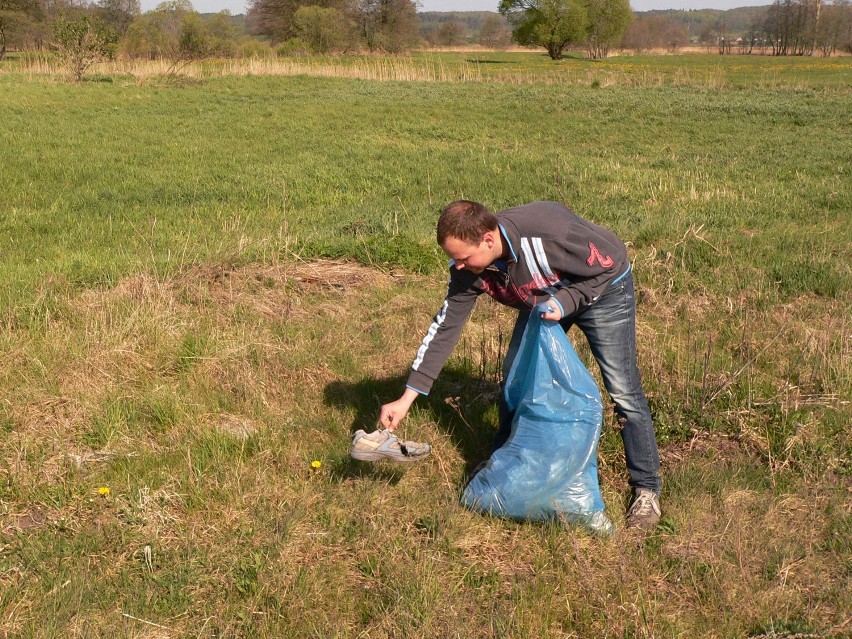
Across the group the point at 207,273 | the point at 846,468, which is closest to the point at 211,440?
the point at 207,273

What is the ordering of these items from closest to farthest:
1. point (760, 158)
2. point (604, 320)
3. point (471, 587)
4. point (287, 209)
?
point (471, 587)
point (604, 320)
point (287, 209)
point (760, 158)

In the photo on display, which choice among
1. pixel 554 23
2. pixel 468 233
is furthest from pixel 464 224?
pixel 554 23

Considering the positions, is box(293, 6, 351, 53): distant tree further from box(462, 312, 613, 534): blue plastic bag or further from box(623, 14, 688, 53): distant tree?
box(462, 312, 613, 534): blue plastic bag

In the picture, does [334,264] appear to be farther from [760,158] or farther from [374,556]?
[760,158]

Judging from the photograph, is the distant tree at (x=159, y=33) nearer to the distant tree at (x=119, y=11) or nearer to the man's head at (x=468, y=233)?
the distant tree at (x=119, y=11)

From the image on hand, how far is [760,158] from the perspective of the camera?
13.4m

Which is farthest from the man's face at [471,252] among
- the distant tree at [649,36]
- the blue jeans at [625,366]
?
the distant tree at [649,36]

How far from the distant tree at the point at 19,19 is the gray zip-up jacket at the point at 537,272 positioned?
5500 centimetres

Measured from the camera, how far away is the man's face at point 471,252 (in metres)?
3.21

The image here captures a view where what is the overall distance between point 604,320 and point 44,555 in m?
2.55

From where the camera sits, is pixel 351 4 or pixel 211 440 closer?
pixel 211 440

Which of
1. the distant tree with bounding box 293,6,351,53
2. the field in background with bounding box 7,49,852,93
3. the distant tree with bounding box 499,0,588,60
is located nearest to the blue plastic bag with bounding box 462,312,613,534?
the field in background with bounding box 7,49,852,93

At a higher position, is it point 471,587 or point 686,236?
point 686,236

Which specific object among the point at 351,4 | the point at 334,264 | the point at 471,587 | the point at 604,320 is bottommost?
the point at 471,587
